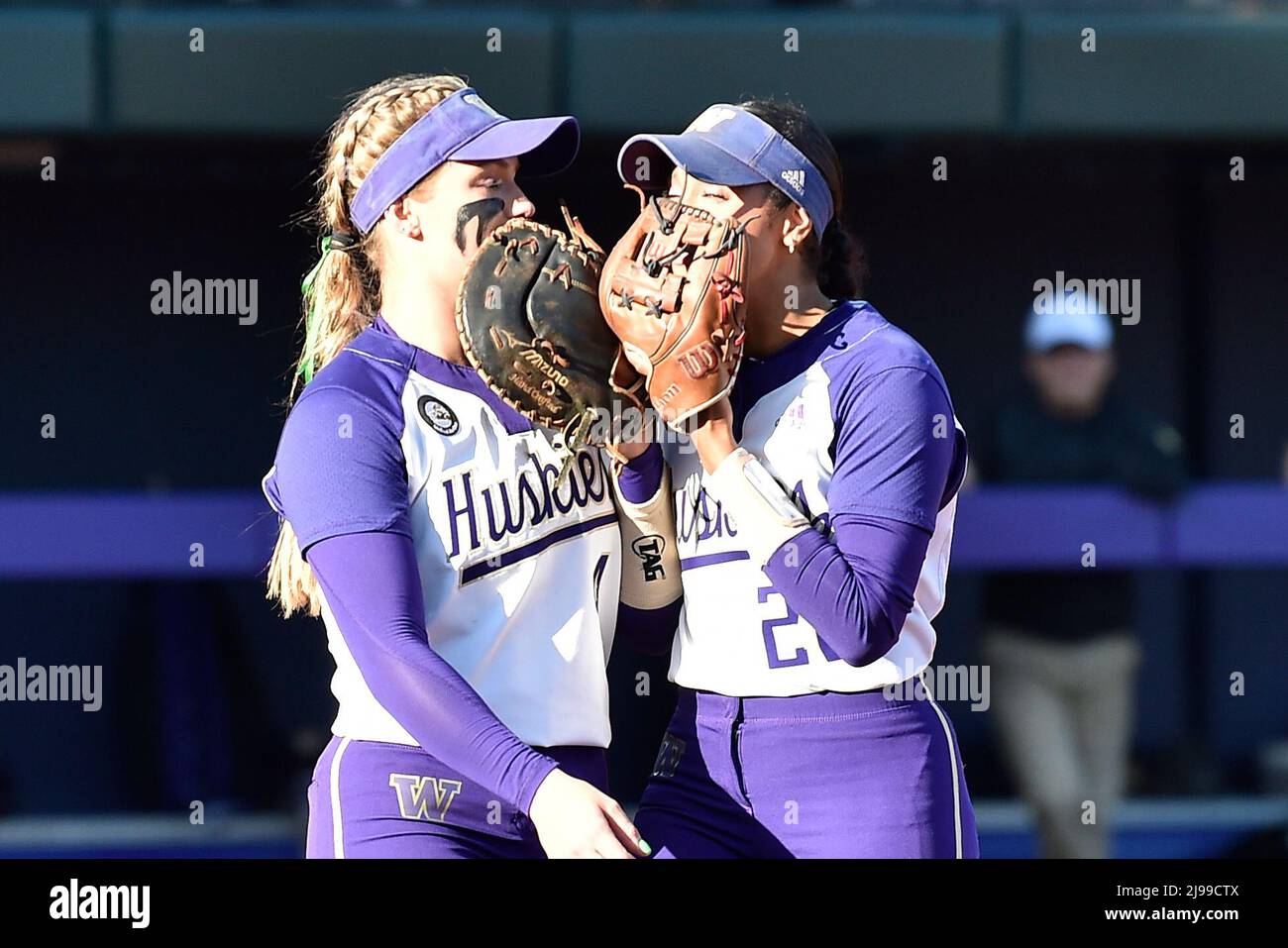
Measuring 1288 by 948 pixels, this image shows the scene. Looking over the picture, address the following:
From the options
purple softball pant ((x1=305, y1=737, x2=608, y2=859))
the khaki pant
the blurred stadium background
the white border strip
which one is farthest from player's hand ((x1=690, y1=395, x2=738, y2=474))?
the blurred stadium background

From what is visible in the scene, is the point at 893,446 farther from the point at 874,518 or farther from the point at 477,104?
the point at 477,104

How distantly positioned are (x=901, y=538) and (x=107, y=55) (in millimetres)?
3485

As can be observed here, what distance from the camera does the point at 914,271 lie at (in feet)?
17.9

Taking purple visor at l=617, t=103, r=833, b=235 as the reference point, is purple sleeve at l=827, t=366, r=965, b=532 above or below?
below

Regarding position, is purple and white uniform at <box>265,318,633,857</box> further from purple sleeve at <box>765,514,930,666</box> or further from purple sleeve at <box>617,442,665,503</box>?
purple sleeve at <box>765,514,930,666</box>

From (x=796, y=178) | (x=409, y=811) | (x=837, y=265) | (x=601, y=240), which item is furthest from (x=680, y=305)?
(x=601, y=240)

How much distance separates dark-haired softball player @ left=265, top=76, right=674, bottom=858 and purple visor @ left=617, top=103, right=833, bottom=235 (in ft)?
0.29

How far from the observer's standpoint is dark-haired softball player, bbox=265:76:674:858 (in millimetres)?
1661

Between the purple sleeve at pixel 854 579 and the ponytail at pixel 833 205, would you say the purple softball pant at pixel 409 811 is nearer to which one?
the purple sleeve at pixel 854 579

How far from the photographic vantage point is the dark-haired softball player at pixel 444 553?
1.66 meters

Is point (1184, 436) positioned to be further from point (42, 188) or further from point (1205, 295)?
point (42, 188)
